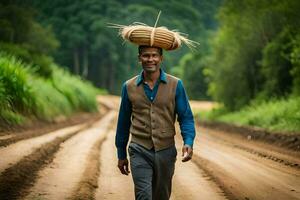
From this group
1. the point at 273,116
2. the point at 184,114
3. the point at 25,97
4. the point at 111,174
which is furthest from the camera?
the point at 273,116

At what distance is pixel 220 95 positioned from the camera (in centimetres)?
3234

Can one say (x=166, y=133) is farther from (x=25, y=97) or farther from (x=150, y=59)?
(x=25, y=97)

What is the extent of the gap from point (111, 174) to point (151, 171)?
489cm

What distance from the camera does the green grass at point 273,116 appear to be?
20172 mm

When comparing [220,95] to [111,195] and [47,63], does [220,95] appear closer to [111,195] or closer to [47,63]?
[47,63]

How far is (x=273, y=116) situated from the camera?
2247 centimetres

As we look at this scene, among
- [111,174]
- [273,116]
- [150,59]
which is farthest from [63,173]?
[273,116]

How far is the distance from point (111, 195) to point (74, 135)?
30.7ft

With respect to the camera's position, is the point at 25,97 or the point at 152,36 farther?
the point at 25,97

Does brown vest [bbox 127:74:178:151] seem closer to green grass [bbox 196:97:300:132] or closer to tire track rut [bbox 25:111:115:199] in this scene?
tire track rut [bbox 25:111:115:199]

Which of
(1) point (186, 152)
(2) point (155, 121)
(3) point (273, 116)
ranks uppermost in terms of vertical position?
(2) point (155, 121)

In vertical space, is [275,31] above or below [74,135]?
above

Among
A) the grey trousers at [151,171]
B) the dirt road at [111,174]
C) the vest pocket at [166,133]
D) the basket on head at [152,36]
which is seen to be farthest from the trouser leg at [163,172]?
the dirt road at [111,174]

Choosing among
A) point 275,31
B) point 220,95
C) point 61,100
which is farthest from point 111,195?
point 220,95
